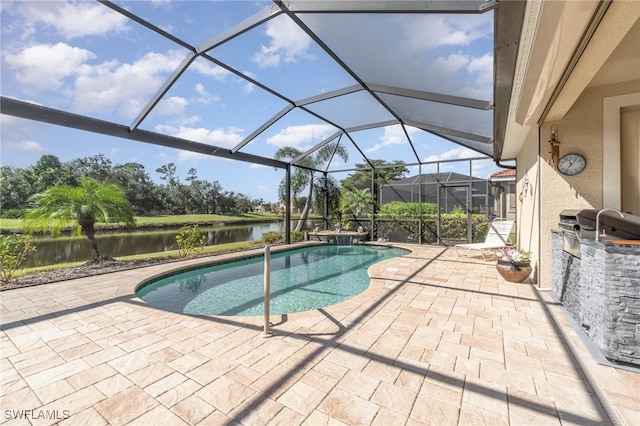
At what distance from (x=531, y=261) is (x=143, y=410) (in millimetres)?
6636

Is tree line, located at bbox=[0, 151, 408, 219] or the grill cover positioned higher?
tree line, located at bbox=[0, 151, 408, 219]

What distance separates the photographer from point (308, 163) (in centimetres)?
1338

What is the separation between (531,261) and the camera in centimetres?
555

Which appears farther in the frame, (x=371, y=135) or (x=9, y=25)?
(x=371, y=135)

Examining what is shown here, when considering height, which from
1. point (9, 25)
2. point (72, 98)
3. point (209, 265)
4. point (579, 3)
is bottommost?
point (209, 265)

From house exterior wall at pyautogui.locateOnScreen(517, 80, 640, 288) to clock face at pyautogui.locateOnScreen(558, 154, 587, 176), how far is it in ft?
0.21

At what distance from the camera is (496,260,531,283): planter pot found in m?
5.16

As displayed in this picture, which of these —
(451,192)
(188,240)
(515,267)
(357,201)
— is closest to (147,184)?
(188,240)

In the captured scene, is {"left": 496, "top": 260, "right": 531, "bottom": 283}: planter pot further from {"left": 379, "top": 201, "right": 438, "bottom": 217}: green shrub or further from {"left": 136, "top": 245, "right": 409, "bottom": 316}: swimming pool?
{"left": 379, "top": 201, "right": 438, "bottom": 217}: green shrub

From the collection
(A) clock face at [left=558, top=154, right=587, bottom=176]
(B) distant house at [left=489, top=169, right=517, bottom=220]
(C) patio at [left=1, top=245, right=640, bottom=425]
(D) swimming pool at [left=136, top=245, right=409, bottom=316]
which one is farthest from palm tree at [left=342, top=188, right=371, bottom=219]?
(C) patio at [left=1, top=245, right=640, bottom=425]

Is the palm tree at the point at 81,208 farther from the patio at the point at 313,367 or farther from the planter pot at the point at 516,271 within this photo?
the planter pot at the point at 516,271

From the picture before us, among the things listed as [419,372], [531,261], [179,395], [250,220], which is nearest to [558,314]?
[531,261]

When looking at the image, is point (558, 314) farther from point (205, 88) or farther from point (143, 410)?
point (205, 88)

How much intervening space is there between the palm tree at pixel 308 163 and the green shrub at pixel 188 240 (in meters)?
5.52
